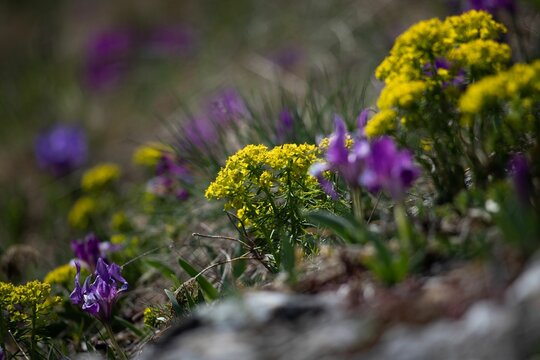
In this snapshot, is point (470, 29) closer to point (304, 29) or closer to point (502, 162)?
point (502, 162)

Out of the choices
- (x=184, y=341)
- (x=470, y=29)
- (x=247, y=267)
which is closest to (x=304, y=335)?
(x=184, y=341)

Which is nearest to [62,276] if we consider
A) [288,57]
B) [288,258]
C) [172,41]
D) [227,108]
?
[227,108]

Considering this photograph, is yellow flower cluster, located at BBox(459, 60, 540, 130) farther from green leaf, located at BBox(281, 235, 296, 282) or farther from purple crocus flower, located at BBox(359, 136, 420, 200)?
green leaf, located at BBox(281, 235, 296, 282)

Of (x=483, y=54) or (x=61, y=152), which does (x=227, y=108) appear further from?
(x=61, y=152)

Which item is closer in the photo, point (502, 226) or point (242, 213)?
point (502, 226)

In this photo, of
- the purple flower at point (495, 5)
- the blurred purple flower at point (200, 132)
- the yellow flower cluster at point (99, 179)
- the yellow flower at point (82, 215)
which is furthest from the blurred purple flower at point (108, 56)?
the purple flower at point (495, 5)

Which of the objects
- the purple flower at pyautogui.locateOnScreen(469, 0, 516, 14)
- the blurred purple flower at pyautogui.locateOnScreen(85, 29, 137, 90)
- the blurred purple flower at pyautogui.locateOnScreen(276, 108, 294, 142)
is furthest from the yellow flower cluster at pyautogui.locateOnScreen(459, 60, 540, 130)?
the blurred purple flower at pyautogui.locateOnScreen(85, 29, 137, 90)

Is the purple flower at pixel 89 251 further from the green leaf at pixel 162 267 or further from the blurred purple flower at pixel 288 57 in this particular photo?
the blurred purple flower at pixel 288 57
